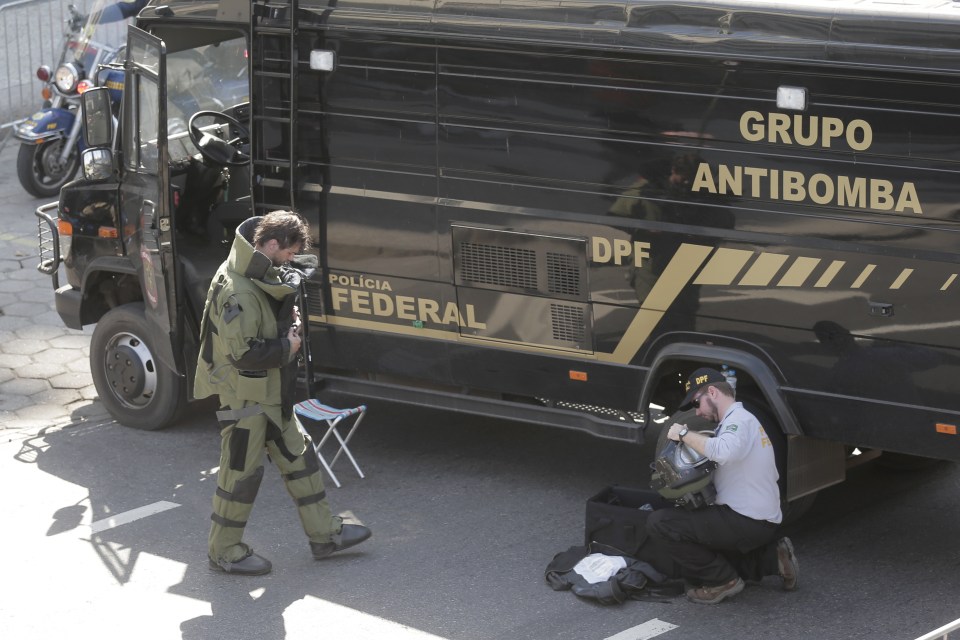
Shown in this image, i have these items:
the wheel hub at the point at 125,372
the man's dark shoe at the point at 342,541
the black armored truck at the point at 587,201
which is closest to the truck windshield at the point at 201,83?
the black armored truck at the point at 587,201

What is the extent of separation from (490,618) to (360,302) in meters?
2.16

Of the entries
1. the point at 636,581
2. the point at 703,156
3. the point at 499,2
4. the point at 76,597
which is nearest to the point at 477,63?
the point at 499,2

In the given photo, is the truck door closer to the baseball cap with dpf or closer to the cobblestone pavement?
the cobblestone pavement

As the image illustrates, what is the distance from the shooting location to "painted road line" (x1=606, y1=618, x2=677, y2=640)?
19.1 feet

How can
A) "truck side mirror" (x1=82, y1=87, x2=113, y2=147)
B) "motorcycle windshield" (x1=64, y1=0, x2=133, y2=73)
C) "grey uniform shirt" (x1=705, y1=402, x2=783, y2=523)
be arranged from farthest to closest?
1. "motorcycle windshield" (x1=64, y1=0, x2=133, y2=73)
2. "truck side mirror" (x1=82, y1=87, x2=113, y2=147)
3. "grey uniform shirt" (x1=705, y1=402, x2=783, y2=523)

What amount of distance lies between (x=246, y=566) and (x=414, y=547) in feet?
2.76

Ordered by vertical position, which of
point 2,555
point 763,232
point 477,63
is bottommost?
point 2,555

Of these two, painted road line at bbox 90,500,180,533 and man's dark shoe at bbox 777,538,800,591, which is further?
painted road line at bbox 90,500,180,533

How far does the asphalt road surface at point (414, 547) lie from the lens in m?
5.98

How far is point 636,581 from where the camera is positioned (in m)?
6.14

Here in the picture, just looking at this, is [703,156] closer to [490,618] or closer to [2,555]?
[490,618]

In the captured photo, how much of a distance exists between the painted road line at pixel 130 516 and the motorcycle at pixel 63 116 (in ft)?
21.4

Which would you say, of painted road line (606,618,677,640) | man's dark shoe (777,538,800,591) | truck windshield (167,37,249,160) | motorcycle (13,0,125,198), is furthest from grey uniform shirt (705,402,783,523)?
motorcycle (13,0,125,198)

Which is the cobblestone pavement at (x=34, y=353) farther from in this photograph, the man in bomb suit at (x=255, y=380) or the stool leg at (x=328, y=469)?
the man in bomb suit at (x=255, y=380)
